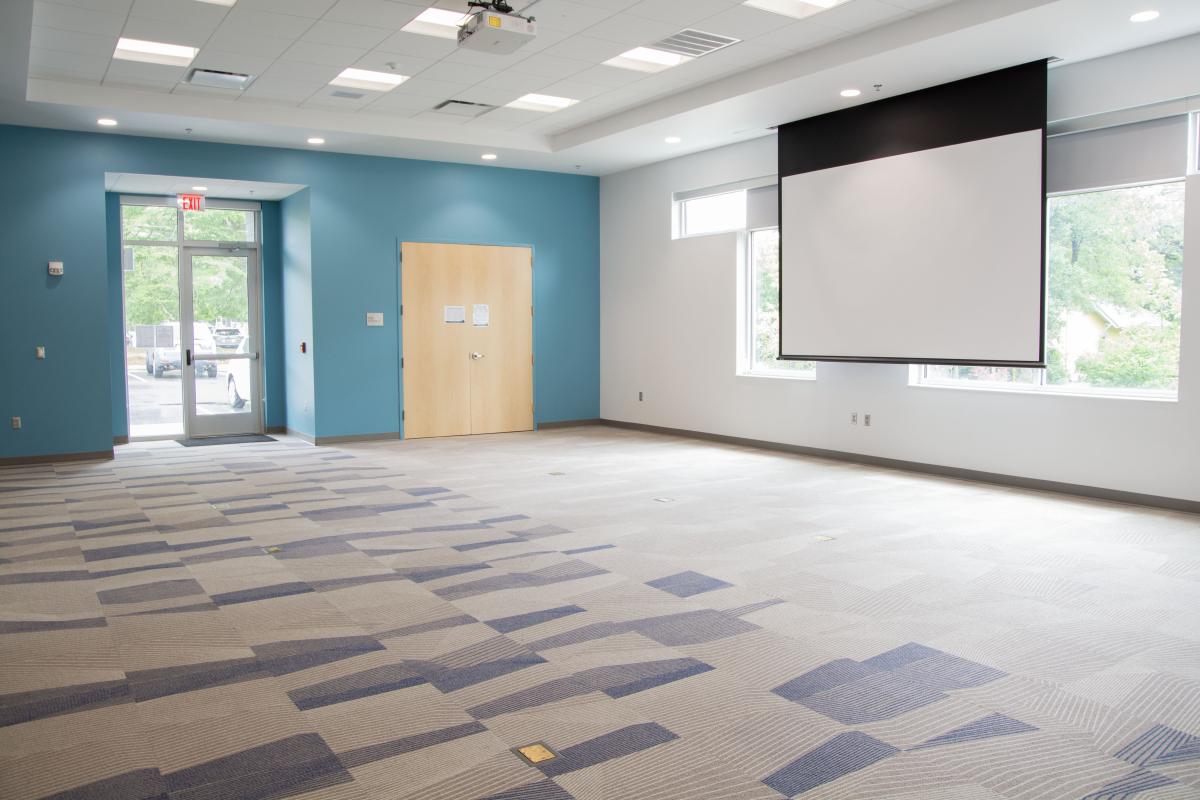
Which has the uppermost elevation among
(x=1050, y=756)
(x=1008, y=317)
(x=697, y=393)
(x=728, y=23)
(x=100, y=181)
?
(x=728, y=23)

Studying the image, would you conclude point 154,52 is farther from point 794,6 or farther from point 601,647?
point 601,647

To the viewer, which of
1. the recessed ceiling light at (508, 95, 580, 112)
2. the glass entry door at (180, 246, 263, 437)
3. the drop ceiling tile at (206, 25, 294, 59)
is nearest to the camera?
the drop ceiling tile at (206, 25, 294, 59)

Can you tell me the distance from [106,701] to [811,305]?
23.5ft

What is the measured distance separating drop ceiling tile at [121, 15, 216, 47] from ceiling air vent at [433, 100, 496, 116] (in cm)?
258

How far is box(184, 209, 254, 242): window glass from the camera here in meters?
11.1

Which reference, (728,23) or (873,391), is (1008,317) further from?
(728,23)

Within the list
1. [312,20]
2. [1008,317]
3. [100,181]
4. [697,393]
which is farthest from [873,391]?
[100,181]

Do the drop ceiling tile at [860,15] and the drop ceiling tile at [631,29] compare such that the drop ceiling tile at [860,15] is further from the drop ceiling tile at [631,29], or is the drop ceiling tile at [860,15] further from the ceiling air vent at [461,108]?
the ceiling air vent at [461,108]

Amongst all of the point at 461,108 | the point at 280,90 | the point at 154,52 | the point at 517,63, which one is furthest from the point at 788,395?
the point at 154,52

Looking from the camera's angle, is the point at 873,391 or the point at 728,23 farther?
the point at 873,391

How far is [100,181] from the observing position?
30.2 ft

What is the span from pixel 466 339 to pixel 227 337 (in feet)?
10.2

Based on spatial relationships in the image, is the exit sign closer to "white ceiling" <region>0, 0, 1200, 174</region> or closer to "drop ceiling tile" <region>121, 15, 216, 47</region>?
"white ceiling" <region>0, 0, 1200, 174</region>

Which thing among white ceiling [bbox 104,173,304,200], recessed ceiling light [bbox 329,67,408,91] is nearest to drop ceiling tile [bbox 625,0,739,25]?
recessed ceiling light [bbox 329,67,408,91]
